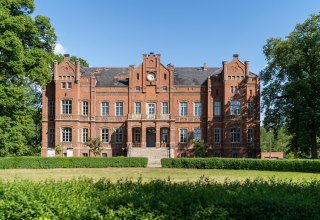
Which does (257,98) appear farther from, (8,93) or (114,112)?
(8,93)

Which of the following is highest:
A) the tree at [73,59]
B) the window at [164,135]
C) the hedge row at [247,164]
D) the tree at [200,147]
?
the tree at [73,59]

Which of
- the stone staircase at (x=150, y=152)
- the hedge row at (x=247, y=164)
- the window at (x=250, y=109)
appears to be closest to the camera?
the hedge row at (x=247, y=164)

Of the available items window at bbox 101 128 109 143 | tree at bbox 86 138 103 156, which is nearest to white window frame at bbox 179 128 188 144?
window at bbox 101 128 109 143

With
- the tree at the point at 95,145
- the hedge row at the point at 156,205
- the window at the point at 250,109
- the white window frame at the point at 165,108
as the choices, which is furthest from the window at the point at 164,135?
the hedge row at the point at 156,205

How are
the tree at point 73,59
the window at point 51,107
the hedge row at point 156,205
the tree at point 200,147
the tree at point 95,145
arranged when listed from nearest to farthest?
the hedge row at point 156,205, the tree at point 95,145, the tree at point 200,147, the window at point 51,107, the tree at point 73,59

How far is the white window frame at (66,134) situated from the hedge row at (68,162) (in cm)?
1114

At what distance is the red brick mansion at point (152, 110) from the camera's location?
4694 cm

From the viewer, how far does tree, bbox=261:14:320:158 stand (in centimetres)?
3906

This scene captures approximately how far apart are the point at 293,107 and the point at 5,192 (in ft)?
122

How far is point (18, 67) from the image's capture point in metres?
33.2

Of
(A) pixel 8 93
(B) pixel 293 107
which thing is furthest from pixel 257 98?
(A) pixel 8 93

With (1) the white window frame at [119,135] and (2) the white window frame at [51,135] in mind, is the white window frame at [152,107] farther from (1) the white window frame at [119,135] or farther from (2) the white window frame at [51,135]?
(2) the white window frame at [51,135]

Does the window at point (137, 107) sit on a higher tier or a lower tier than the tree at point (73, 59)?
lower

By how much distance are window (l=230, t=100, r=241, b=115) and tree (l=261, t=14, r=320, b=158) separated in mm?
4553
